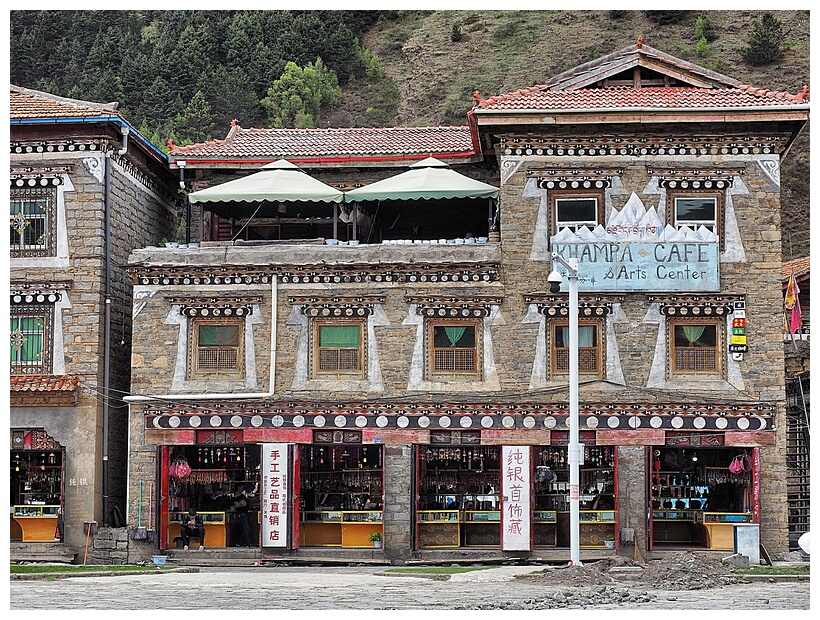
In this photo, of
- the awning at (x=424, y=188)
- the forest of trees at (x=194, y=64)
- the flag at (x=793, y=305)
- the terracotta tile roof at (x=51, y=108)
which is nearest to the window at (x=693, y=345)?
the flag at (x=793, y=305)

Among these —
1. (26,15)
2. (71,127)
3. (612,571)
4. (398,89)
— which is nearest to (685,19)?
(398,89)

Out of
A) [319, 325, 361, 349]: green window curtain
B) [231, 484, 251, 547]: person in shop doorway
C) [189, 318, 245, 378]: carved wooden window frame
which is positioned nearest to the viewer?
[319, 325, 361, 349]: green window curtain

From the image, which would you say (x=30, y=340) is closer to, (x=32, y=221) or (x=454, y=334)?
(x=32, y=221)

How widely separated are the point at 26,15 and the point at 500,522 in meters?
50.7

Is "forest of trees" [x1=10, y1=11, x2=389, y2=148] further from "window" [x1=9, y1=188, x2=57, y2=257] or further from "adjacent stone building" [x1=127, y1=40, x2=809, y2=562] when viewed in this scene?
"adjacent stone building" [x1=127, y1=40, x2=809, y2=562]

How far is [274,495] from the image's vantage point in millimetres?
29344

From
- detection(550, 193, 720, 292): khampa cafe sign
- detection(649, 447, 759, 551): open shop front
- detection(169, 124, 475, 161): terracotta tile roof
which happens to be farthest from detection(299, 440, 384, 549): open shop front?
detection(169, 124, 475, 161): terracotta tile roof

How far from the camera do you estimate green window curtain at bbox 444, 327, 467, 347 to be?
2994 centimetres

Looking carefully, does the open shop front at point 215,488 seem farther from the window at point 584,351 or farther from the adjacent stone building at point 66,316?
the window at point 584,351

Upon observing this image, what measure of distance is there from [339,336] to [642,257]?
290 inches

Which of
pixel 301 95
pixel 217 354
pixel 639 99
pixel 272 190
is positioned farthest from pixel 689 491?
pixel 301 95

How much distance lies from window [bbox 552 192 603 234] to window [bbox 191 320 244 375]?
8.03m

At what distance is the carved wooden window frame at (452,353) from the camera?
97.8ft

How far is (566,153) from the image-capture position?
30047mm
